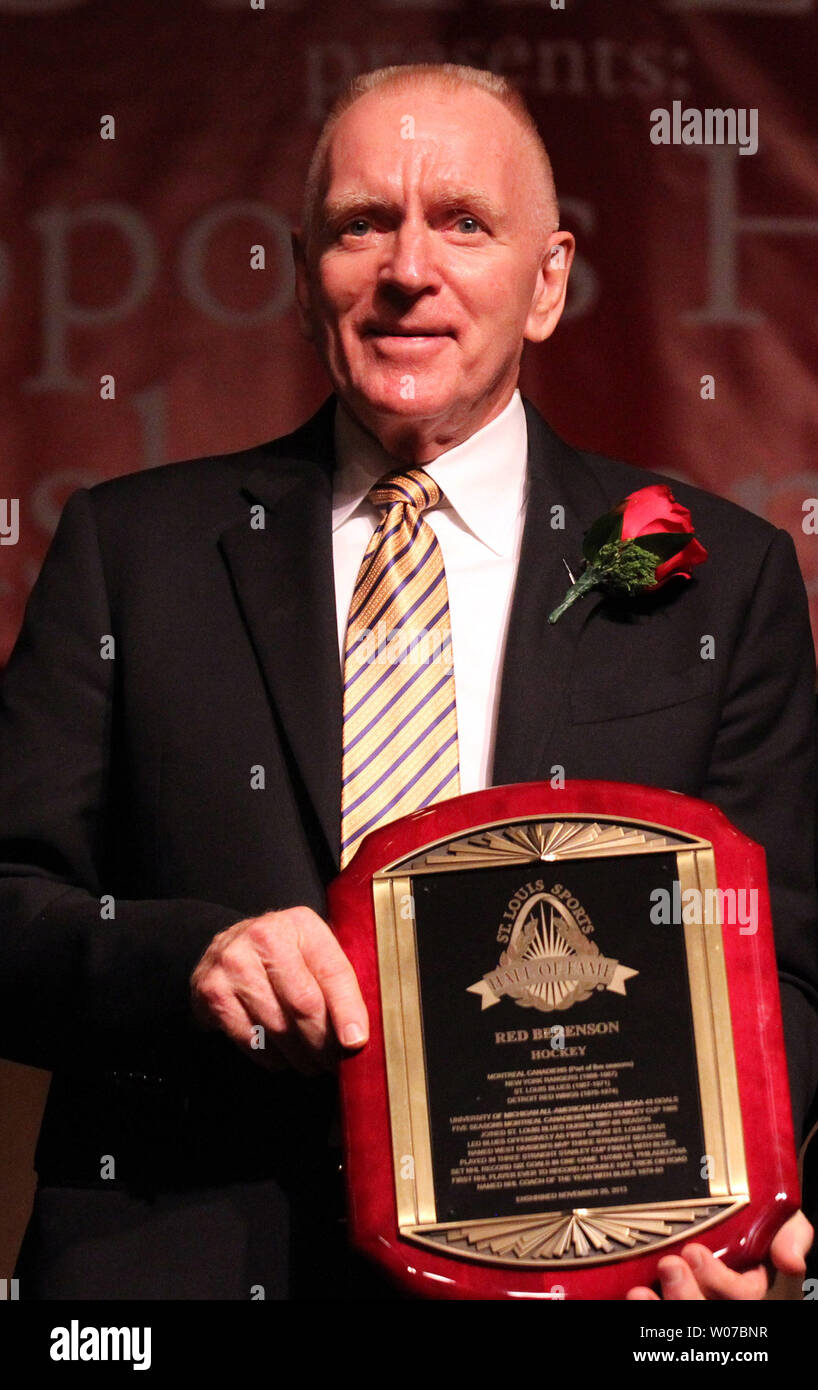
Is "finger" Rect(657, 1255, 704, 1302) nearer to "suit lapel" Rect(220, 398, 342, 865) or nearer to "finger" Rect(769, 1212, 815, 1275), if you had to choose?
"finger" Rect(769, 1212, 815, 1275)

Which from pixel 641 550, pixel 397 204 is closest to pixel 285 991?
pixel 641 550

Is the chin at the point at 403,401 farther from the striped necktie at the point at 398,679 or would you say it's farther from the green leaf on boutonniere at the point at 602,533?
the green leaf on boutonniere at the point at 602,533

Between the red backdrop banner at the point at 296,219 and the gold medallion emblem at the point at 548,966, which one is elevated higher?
the red backdrop banner at the point at 296,219

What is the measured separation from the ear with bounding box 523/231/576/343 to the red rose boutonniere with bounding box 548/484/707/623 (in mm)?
285

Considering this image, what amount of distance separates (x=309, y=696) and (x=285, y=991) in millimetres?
352

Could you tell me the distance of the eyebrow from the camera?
169 cm

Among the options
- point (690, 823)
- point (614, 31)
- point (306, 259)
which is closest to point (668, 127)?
point (614, 31)

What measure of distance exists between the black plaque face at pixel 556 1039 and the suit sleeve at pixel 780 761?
32 centimetres

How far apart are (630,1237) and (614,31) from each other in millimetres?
1585

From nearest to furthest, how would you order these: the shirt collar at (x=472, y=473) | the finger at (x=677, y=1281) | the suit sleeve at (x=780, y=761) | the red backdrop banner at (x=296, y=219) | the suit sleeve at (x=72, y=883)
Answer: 1. the finger at (x=677, y=1281)
2. the suit sleeve at (x=72, y=883)
3. the suit sleeve at (x=780, y=761)
4. the shirt collar at (x=472, y=473)
5. the red backdrop banner at (x=296, y=219)

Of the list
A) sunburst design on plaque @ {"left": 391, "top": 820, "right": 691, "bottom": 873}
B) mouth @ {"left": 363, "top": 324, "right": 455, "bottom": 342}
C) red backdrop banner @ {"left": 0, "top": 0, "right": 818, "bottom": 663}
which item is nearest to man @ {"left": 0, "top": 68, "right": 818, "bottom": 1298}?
mouth @ {"left": 363, "top": 324, "right": 455, "bottom": 342}

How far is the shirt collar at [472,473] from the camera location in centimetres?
174

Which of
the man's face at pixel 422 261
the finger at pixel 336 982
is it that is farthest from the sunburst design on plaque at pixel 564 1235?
the man's face at pixel 422 261

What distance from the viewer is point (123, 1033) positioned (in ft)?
4.95
